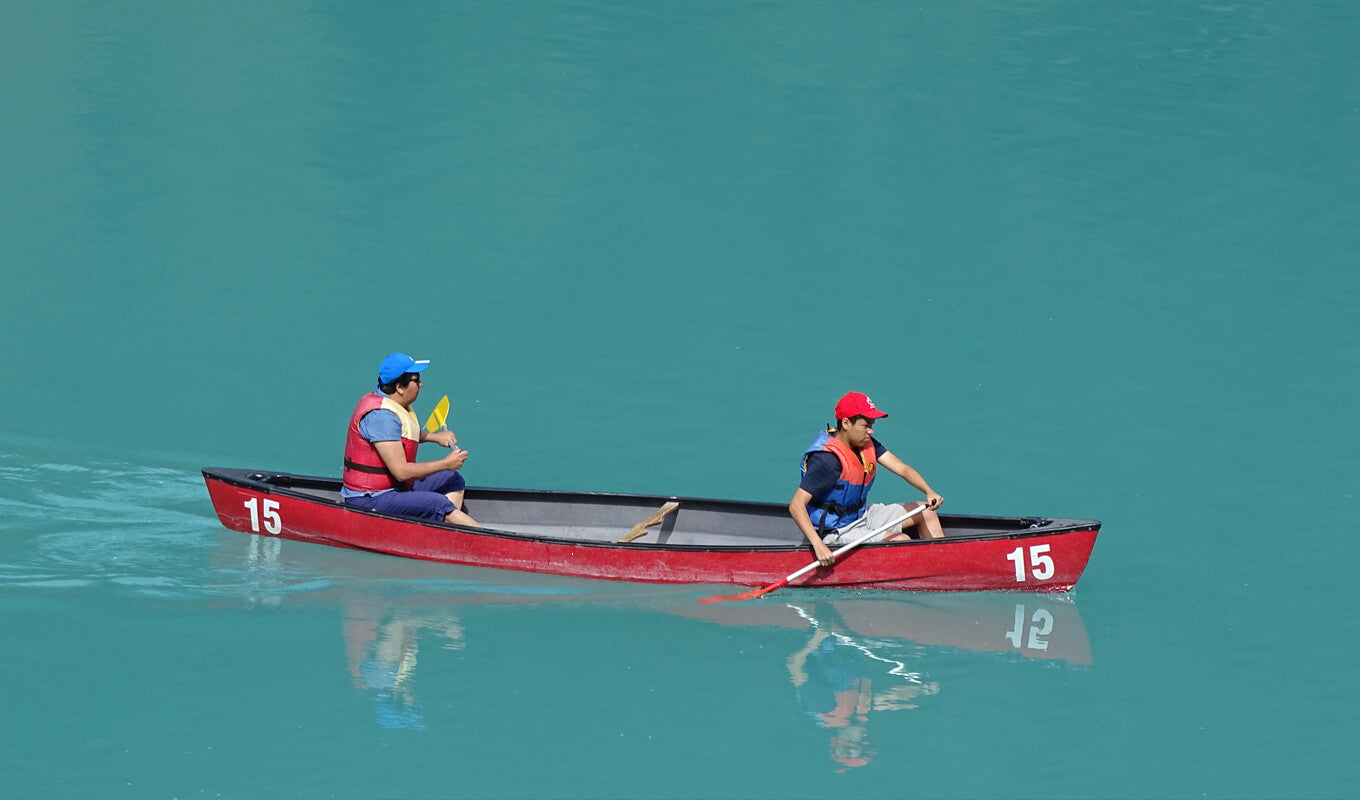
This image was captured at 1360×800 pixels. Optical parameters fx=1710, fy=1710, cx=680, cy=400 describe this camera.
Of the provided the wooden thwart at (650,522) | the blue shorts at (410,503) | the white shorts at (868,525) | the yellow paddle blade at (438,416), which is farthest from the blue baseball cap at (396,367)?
the white shorts at (868,525)

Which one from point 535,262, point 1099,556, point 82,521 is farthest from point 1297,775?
point 535,262

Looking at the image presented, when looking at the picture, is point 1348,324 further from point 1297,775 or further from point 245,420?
point 245,420

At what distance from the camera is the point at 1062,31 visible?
1195 inches

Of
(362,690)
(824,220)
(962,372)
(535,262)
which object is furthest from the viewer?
(824,220)

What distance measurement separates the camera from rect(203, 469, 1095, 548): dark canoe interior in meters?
13.2

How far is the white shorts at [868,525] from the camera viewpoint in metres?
12.3

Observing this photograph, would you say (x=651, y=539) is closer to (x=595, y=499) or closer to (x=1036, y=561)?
(x=595, y=499)

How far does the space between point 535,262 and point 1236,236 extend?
8529 mm

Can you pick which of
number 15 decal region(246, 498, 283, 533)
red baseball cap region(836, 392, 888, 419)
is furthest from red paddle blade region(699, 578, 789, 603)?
number 15 decal region(246, 498, 283, 533)

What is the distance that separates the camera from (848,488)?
12250mm

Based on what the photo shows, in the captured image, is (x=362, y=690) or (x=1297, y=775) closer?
(x=1297, y=775)

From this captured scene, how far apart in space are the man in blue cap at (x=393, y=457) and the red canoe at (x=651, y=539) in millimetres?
187

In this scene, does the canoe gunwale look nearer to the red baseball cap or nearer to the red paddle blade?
the red paddle blade

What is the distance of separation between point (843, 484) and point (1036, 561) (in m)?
1.45
